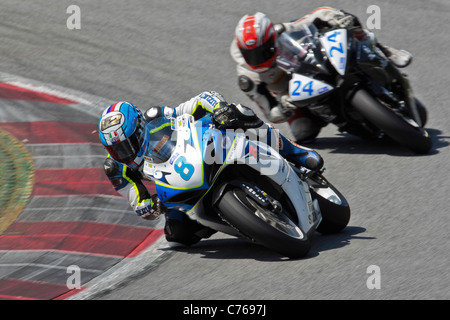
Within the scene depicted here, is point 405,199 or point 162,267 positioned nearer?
point 162,267

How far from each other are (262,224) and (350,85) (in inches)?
112

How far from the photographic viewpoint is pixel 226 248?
7078 millimetres

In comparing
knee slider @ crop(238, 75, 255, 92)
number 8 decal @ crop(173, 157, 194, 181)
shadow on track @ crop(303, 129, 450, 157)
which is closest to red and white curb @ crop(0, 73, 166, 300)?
number 8 decal @ crop(173, 157, 194, 181)

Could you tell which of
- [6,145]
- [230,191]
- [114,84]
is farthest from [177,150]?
[114,84]

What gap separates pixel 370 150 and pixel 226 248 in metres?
2.71

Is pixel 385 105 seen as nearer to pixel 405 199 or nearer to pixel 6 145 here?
pixel 405 199

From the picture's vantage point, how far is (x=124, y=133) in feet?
20.4

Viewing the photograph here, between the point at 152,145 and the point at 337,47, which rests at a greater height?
the point at 337,47

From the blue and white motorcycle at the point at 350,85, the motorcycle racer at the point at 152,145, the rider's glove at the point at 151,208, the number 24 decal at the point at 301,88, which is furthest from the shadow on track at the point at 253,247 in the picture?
the number 24 decal at the point at 301,88

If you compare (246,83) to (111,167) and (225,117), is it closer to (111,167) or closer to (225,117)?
(225,117)

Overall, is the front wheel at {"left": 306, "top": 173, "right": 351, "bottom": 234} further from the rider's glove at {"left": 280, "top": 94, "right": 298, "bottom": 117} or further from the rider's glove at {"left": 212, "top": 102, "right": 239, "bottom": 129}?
the rider's glove at {"left": 280, "top": 94, "right": 298, "bottom": 117}

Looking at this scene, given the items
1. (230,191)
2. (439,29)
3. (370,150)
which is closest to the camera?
(230,191)

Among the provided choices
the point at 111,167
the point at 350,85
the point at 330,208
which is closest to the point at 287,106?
the point at 350,85

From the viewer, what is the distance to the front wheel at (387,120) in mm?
8258
